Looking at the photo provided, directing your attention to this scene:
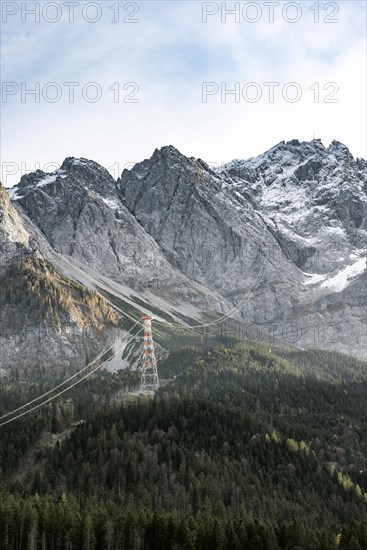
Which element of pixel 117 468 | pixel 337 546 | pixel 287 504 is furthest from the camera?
pixel 117 468

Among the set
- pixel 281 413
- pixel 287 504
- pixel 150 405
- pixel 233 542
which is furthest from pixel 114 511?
pixel 281 413

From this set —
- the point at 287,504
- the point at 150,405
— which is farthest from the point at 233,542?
the point at 150,405

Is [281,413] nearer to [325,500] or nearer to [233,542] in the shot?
[325,500]

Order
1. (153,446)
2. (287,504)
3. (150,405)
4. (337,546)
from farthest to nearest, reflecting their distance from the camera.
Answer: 1. (150,405)
2. (153,446)
3. (287,504)
4. (337,546)

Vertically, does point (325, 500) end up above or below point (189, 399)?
below

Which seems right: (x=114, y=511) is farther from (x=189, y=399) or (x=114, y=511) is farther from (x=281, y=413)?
(x=281, y=413)

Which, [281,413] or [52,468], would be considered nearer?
[52,468]
